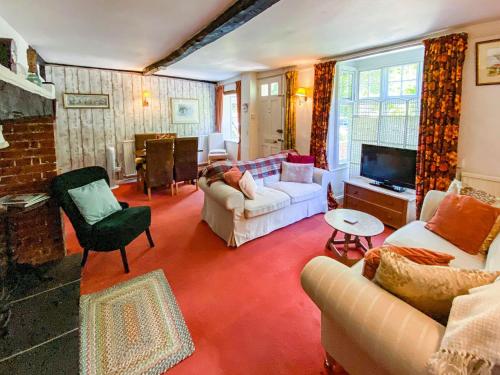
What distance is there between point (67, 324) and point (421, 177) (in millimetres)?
3699

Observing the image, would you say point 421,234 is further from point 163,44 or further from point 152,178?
point 152,178

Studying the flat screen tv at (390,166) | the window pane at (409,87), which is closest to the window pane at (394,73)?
the window pane at (409,87)

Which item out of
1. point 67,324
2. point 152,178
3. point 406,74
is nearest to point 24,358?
point 67,324

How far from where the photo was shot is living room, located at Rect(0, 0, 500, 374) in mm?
1417

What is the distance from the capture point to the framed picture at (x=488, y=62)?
8.96 feet

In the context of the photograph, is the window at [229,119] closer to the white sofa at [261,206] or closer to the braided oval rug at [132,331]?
the white sofa at [261,206]

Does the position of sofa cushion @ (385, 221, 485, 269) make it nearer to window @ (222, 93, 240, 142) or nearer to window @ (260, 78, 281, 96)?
window @ (260, 78, 281, 96)

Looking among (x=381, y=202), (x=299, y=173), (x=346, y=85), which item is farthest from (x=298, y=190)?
(x=346, y=85)

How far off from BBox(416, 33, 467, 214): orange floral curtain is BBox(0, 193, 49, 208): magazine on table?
390 cm

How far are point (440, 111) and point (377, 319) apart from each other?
2852 mm

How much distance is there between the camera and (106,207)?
9.36 feet

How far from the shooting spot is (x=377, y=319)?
1.20 meters

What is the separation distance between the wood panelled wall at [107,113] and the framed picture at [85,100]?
7 cm

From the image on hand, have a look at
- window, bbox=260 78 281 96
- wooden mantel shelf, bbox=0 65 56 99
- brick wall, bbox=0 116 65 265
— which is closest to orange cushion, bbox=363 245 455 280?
wooden mantel shelf, bbox=0 65 56 99
